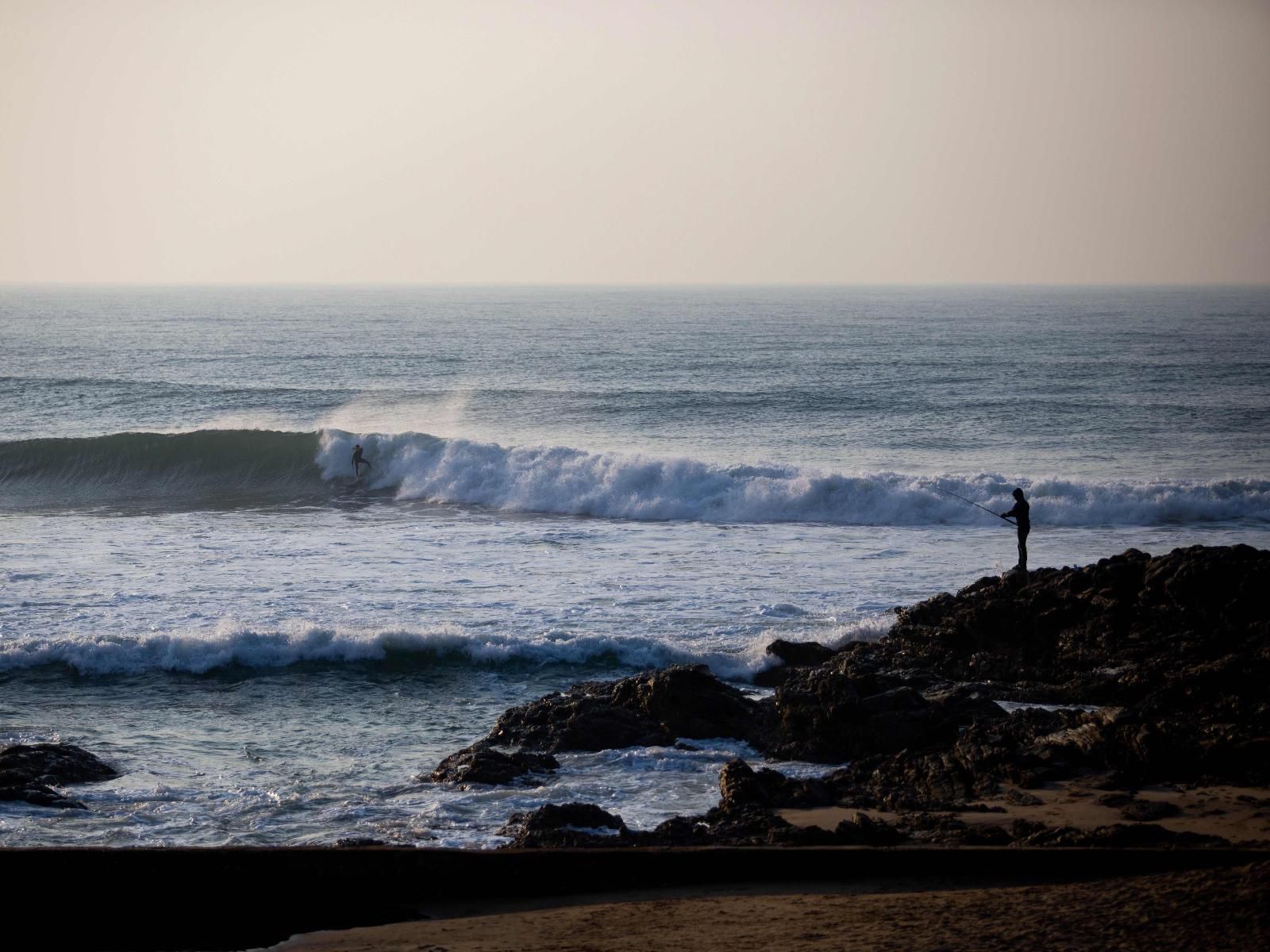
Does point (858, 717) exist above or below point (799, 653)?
above

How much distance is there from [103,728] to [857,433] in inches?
978

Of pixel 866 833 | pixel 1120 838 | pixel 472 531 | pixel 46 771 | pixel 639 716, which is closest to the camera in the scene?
pixel 1120 838

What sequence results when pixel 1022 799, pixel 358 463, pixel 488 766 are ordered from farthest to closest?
pixel 358 463 < pixel 488 766 < pixel 1022 799

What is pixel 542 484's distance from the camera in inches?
1024

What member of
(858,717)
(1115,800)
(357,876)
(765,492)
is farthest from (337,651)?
(765,492)

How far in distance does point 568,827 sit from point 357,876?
Answer: 1932 mm

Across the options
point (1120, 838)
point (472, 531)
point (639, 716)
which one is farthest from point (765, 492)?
point (1120, 838)

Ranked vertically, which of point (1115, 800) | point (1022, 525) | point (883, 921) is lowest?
point (1115, 800)

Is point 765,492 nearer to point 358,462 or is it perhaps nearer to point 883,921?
point 358,462

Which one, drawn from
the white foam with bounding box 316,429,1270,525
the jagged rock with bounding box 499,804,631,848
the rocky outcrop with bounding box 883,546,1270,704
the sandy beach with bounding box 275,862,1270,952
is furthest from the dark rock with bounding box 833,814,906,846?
the white foam with bounding box 316,429,1270,525

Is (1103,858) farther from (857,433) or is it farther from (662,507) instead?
(857,433)

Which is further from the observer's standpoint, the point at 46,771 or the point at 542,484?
the point at 542,484

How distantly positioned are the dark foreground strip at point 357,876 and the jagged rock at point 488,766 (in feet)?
8.90

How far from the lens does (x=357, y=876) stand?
21.8ft
